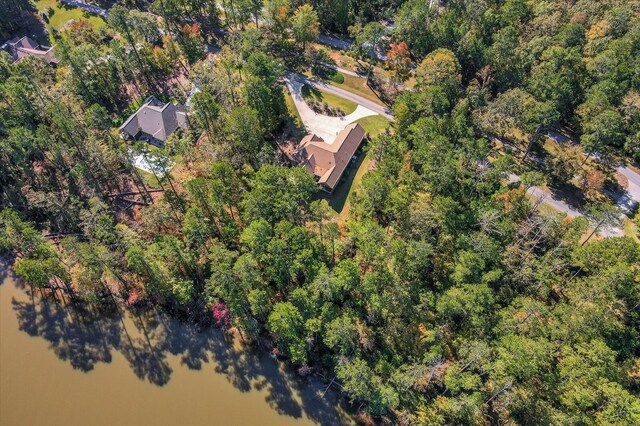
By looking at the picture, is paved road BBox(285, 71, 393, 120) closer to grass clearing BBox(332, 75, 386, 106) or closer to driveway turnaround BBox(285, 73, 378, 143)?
grass clearing BBox(332, 75, 386, 106)

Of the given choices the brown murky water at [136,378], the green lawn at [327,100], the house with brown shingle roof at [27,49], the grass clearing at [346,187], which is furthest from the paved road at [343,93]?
the brown murky water at [136,378]

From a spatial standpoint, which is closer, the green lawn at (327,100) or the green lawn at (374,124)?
the green lawn at (374,124)

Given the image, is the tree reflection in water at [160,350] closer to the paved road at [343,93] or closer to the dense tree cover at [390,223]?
the dense tree cover at [390,223]

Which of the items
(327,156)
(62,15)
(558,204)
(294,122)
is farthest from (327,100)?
(62,15)

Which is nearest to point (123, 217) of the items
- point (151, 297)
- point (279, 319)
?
point (151, 297)

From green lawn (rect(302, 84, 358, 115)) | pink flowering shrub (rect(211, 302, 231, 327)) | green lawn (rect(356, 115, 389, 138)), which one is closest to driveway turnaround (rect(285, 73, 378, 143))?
green lawn (rect(302, 84, 358, 115))

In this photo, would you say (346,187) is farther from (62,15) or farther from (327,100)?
(62,15)

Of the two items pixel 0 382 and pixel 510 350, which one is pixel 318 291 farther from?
pixel 0 382

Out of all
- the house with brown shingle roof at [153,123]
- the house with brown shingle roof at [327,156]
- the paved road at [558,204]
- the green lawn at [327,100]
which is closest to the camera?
the paved road at [558,204]
